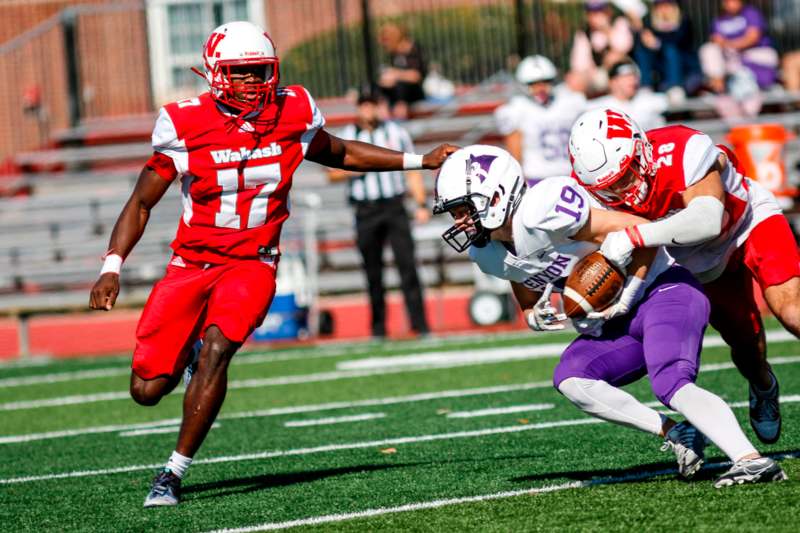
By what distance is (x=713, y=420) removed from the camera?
14.4 ft

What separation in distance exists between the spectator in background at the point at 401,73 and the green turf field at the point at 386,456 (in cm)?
533

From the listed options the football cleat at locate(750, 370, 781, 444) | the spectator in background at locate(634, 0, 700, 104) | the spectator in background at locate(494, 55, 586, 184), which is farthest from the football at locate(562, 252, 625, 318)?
the spectator in background at locate(634, 0, 700, 104)

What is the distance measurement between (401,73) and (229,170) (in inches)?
376

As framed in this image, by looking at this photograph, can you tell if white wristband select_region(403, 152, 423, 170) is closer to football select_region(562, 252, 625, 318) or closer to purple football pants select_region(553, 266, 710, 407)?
purple football pants select_region(553, 266, 710, 407)

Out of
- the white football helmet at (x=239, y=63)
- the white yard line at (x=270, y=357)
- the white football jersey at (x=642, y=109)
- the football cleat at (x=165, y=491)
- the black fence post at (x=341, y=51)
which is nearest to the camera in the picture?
the football cleat at (x=165, y=491)

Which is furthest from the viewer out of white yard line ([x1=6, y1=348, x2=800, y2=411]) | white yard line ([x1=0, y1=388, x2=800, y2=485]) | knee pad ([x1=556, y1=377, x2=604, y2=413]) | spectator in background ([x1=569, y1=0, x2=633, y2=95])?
spectator in background ([x1=569, y1=0, x2=633, y2=95])

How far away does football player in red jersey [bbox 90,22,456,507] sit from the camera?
206 inches

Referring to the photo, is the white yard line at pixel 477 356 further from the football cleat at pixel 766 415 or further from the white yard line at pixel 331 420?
the football cleat at pixel 766 415

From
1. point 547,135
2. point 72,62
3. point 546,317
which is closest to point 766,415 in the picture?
point 546,317

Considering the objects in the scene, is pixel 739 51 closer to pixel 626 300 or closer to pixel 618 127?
pixel 618 127

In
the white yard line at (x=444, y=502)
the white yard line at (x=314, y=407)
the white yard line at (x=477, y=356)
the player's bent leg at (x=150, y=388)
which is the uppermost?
the player's bent leg at (x=150, y=388)

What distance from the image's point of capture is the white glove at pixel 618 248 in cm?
451

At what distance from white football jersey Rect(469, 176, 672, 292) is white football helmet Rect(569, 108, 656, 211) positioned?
75 millimetres

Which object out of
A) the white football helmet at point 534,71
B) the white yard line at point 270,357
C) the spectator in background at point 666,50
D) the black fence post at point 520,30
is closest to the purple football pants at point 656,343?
the white yard line at point 270,357
